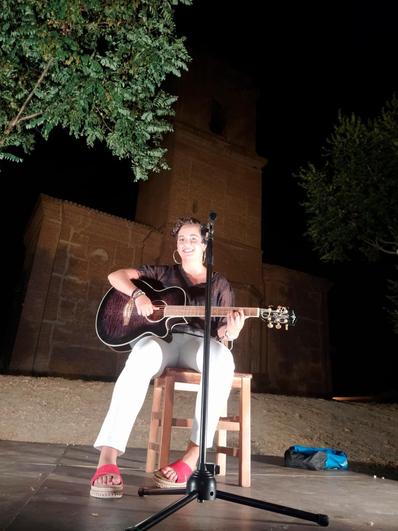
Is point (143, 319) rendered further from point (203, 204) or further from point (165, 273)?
point (203, 204)

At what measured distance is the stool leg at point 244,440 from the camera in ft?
10.4

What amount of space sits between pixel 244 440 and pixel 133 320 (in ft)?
4.15

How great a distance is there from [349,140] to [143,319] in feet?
40.0

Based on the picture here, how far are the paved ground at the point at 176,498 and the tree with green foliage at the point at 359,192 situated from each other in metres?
10.3

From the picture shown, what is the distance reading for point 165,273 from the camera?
12.0 ft

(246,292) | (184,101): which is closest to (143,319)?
(246,292)

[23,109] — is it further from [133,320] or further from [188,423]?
[188,423]

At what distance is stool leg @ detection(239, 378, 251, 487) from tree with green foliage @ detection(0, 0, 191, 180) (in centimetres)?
372

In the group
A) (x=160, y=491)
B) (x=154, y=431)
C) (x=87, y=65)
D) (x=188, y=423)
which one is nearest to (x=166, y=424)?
(x=188, y=423)

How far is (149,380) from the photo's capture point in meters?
3.06

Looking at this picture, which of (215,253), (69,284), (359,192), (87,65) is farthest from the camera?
(215,253)

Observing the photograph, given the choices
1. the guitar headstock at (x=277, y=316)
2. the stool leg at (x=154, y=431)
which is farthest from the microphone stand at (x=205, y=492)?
the stool leg at (x=154, y=431)

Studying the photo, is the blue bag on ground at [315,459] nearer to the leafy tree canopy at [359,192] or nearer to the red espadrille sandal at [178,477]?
the red espadrille sandal at [178,477]

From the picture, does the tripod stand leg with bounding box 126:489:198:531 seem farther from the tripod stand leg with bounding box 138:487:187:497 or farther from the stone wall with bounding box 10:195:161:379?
the stone wall with bounding box 10:195:161:379
